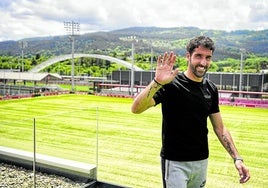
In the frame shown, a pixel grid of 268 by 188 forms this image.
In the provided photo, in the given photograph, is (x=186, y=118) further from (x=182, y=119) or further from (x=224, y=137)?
(x=224, y=137)

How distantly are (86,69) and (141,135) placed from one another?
75392 mm

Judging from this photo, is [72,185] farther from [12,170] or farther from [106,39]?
[106,39]

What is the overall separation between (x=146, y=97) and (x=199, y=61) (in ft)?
1.69

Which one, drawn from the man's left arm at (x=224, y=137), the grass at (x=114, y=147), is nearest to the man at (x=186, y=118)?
the man's left arm at (x=224, y=137)

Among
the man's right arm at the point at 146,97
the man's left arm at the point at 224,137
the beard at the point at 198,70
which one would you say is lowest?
the man's left arm at the point at 224,137

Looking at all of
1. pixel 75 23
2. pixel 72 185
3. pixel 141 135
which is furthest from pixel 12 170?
pixel 75 23

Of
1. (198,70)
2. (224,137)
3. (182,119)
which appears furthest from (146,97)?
(224,137)

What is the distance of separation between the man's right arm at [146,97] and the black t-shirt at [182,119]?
105 mm

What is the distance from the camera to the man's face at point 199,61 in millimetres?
2400

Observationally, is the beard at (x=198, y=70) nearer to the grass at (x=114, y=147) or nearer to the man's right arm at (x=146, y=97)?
the man's right arm at (x=146, y=97)

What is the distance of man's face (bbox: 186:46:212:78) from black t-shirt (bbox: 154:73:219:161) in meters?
0.10

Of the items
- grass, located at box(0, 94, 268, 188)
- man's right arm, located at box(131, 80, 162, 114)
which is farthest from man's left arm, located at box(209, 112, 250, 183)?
grass, located at box(0, 94, 268, 188)

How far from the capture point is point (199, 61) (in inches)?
94.7

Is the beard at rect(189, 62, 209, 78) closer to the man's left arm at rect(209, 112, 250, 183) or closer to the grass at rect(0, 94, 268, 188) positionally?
the man's left arm at rect(209, 112, 250, 183)
